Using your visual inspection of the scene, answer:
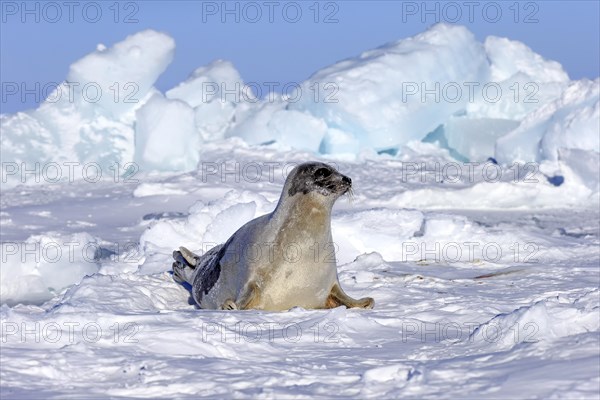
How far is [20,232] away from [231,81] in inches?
245

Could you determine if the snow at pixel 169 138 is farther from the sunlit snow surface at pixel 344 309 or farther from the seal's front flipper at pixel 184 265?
the seal's front flipper at pixel 184 265

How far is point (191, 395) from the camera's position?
8.98ft

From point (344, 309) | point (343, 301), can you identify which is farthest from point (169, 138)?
point (344, 309)

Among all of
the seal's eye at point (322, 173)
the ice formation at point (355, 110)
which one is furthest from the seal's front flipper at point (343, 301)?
the ice formation at point (355, 110)

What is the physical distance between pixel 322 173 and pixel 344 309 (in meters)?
0.70

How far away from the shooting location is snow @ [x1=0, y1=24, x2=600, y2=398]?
2945 mm

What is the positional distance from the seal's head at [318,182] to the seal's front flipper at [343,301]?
41 centimetres

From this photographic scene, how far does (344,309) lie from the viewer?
4047mm

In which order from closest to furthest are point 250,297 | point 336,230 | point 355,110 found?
point 250,297
point 336,230
point 355,110

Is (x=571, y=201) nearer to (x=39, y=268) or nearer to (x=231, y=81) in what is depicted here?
(x=39, y=268)

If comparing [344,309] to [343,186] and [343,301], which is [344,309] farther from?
[343,186]

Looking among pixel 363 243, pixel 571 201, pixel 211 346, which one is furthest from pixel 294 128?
pixel 211 346

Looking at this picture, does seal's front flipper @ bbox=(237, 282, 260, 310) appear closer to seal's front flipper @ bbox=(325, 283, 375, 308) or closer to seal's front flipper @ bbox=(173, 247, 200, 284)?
seal's front flipper @ bbox=(325, 283, 375, 308)

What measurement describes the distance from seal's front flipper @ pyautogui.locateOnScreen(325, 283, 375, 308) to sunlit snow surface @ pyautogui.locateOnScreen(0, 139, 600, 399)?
11 cm
